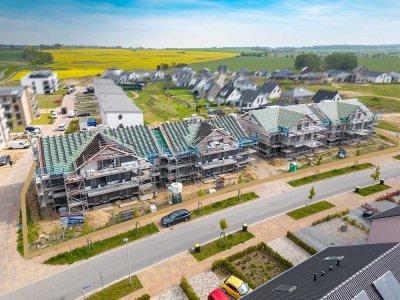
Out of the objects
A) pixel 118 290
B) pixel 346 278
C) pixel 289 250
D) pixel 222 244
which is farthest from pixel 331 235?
pixel 118 290

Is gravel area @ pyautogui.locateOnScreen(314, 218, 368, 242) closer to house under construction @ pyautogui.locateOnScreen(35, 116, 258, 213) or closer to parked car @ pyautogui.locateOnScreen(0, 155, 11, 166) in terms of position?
house under construction @ pyautogui.locateOnScreen(35, 116, 258, 213)

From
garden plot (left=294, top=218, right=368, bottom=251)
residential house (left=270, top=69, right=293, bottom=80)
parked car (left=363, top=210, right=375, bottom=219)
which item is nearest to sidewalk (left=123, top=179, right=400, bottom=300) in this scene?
garden plot (left=294, top=218, right=368, bottom=251)

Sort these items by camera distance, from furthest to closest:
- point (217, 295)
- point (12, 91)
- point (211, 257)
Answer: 1. point (12, 91)
2. point (211, 257)
3. point (217, 295)

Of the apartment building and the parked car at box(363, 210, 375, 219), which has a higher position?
the apartment building

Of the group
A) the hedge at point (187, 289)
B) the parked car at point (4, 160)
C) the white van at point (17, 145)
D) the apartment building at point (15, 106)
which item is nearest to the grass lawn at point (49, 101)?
the apartment building at point (15, 106)

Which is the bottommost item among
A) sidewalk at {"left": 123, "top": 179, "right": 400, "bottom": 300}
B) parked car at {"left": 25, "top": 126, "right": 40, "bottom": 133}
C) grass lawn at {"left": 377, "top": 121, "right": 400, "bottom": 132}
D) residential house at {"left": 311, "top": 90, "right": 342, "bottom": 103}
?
sidewalk at {"left": 123, "top": 179, "right": 400, "bottom": 300}

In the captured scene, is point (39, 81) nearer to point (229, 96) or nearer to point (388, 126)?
point (229, 96)

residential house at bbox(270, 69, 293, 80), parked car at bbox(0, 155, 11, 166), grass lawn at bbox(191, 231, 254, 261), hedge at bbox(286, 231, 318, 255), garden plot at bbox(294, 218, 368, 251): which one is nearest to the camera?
hedge at bbox(286, 231, 318, 255)

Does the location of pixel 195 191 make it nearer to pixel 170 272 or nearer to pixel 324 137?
pixel 170 272

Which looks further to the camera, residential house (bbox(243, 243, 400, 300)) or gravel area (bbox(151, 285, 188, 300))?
gravel area (bbox(151, 285, 188, 300))
